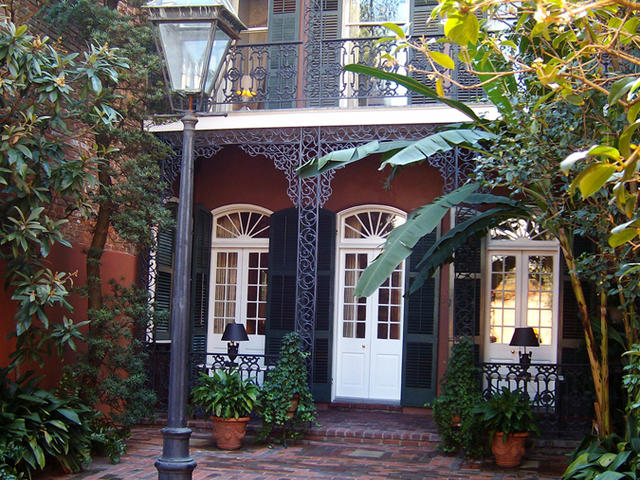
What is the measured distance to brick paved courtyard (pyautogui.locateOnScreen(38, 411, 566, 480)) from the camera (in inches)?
309

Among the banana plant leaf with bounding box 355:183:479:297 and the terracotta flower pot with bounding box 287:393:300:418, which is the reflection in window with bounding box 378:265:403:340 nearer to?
the terracotta flower pot with bounding box 287:393:300:418

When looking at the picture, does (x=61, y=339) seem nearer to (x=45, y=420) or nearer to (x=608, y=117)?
(x=45, y=420)

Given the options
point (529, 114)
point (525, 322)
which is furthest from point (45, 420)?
point (525, 322)

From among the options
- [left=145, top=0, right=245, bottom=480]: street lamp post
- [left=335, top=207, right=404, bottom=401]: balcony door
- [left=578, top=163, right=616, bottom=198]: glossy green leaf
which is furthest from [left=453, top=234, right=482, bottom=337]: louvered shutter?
[left=578, top=163, right=616, bottom=198]: glossy green leaf

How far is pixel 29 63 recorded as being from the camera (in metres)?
7.04

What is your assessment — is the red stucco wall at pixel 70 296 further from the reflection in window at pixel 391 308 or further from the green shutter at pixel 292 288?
the reflection in window at pixel 391 308

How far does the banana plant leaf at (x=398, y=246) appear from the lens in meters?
6.93

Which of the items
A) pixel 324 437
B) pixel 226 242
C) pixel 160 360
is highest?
pixel 226 242

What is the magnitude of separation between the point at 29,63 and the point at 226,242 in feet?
17.0

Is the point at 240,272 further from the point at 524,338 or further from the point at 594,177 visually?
the point at 594,177

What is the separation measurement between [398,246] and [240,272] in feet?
16.5

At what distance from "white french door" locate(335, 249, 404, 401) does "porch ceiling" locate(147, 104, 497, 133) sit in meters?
2.43

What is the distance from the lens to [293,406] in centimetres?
921

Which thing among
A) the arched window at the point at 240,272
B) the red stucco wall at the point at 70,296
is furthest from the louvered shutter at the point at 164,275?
the arched window at the point at 240,272
